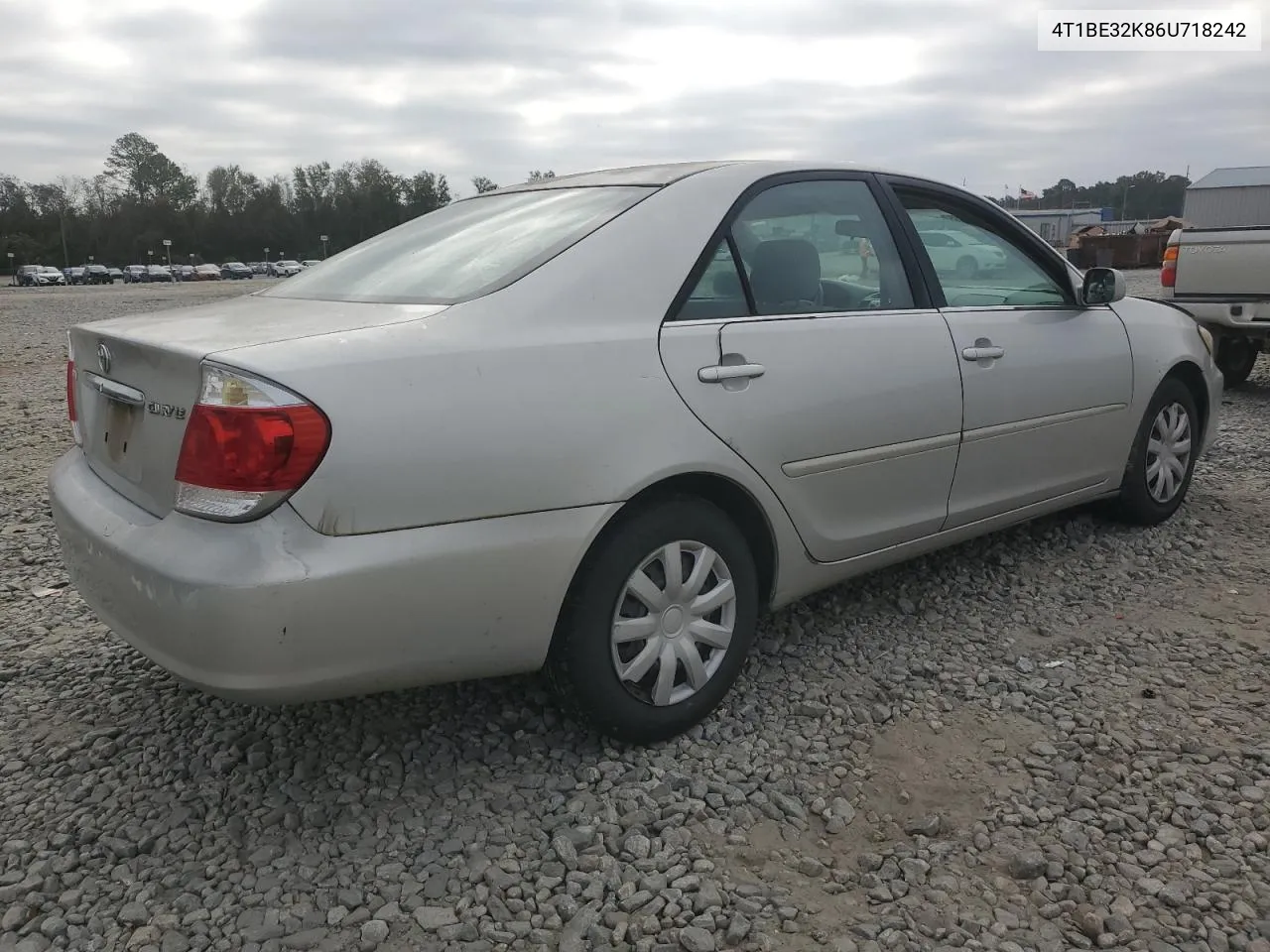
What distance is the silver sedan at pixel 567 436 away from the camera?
2.12 metres

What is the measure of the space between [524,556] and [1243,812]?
1834 mm

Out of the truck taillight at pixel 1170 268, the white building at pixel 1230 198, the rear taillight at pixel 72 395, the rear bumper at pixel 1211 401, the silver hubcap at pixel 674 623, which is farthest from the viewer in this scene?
the white building at pixel 1230 198

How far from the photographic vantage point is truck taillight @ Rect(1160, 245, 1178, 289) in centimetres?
831

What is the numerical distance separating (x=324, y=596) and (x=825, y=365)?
1584mm


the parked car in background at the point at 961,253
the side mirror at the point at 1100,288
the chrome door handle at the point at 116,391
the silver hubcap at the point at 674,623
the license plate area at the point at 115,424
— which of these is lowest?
the silver hubcap at the point at 674,623

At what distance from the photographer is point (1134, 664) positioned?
10.6 feet

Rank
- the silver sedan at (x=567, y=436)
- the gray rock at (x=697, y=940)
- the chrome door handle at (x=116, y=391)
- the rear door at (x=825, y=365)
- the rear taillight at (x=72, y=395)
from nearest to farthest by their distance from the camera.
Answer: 1. the gray rock at (x=697, y=940)
2. the silver sedan at (x=567, y=436)
3. the chrome door handle at (x=116, y=391)
4. the rear door at (x=825, y=365)
5. the rear taillight at (x=72, y=395)

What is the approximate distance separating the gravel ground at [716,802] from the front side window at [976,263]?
3.86 feet

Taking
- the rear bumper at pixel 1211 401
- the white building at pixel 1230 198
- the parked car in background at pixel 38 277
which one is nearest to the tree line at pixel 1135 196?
the white building at pixel 1230 198

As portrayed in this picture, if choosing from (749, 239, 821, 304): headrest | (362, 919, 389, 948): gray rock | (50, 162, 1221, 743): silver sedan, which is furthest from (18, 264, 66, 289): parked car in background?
(362, 919, 389, 948): gray rock

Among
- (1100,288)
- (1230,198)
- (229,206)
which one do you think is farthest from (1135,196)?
(1100,288)

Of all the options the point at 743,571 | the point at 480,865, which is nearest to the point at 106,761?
the point at 480,865

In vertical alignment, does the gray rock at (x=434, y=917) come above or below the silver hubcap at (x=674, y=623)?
below

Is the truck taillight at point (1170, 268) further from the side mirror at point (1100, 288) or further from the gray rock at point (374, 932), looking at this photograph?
the gray rock at point (374, 932)
